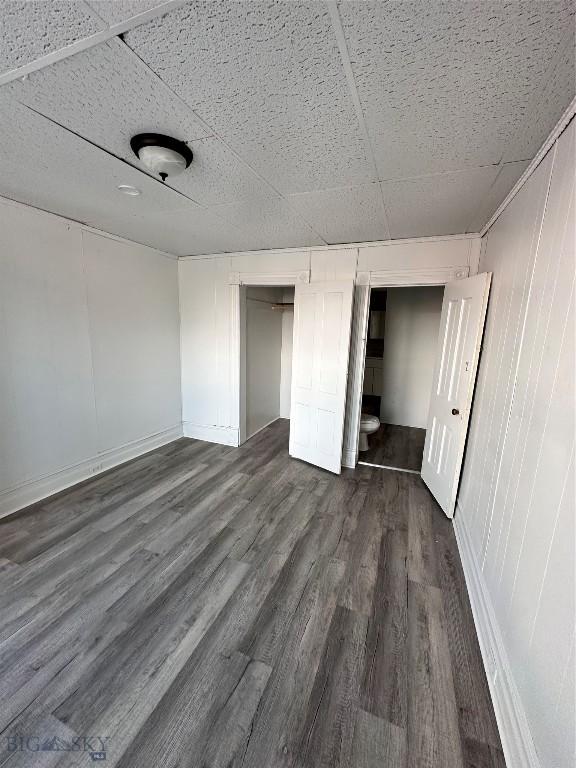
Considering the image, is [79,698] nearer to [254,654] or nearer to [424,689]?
[254,654]

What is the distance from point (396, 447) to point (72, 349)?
12.7ft

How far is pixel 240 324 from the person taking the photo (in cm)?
377

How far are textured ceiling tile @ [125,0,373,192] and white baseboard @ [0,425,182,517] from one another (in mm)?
2979

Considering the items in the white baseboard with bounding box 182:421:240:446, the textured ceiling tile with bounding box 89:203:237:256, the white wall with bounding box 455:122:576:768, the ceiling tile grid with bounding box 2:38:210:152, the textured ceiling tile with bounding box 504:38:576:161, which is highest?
the textured ceiling tile with bounding box 89:203:237:256

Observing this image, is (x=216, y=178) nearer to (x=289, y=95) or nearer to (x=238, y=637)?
(x=289, y=95)

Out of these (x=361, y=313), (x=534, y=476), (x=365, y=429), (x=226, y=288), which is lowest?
(x=365, y=429)

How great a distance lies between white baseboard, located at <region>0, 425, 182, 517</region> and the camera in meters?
2.46

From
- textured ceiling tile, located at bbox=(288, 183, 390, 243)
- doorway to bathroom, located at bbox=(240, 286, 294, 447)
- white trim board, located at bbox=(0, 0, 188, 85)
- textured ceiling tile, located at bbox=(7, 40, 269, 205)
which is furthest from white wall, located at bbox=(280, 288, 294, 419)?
white trim board, located at bbox=(0, 0, 188, 85)

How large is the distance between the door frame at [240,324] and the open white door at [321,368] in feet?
0.88

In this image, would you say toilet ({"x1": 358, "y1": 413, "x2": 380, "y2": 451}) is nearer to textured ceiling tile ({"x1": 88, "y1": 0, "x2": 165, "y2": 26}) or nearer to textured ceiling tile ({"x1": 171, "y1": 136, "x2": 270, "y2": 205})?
textured ceiling tile ({"x1": 171, "y1": 136, "x2": 270, "y2": 205})

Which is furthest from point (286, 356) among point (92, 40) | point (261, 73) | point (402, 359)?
point (92, 40)

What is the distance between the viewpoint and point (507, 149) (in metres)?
1.47

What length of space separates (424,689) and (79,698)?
4.79ft

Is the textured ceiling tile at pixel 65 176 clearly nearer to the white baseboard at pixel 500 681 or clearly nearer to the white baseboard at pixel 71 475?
the white baseboard at pixel 71 475
